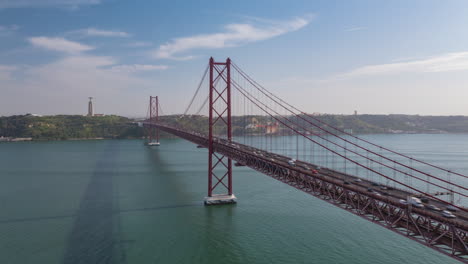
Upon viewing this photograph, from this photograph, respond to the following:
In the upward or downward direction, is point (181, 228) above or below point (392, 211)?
below

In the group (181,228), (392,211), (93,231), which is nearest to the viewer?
(392,211)

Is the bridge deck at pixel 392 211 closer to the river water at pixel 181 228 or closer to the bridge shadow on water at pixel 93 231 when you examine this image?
the river water at pixel 181 228

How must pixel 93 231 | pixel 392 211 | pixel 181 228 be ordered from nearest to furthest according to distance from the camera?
1. pixel 392 211
2. pixel 93 231
3. pixel 181 228

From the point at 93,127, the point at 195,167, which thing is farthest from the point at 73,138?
the point at 195,167

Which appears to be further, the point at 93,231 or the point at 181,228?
the point at 181,228

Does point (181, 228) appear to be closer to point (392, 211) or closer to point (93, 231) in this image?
point (93, 231)

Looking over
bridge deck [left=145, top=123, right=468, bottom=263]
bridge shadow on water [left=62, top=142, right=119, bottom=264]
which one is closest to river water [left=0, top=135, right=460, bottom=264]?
bridge shadow on water [left=62, top=142, right=119, bottom=264]

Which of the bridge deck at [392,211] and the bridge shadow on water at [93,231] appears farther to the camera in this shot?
the bridge shadow on water at [93,231]

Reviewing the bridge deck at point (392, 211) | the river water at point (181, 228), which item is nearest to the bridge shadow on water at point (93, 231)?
the river water at point (181, 228)

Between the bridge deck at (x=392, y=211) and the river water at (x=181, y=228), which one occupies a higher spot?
the bridge deck at (x=392, y=211)

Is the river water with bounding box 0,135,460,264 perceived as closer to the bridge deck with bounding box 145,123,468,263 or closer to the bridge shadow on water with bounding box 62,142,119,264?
the bridge shadow on water with bounding box 62,142,119,264

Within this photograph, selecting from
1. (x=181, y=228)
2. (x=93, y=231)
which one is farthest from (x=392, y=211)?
(x=93, y=231)

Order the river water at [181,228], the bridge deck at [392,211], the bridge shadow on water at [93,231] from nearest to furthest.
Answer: the bridge deck at [392,211]
the bridge shadow on water at [93,231]
the river water at [181,228]

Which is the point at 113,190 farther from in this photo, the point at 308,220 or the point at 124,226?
the point at 308,220
